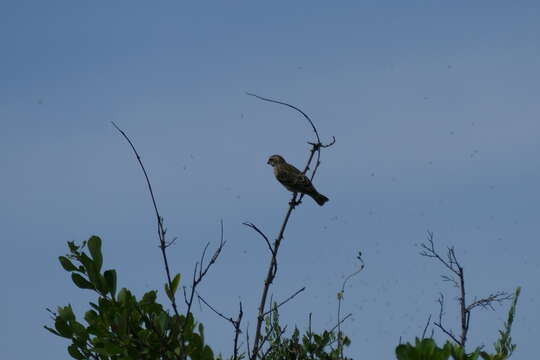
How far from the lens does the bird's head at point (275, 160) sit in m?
15.8

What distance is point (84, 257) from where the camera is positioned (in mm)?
4953

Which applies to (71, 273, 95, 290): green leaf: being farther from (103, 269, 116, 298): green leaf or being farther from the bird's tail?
the bird's tail

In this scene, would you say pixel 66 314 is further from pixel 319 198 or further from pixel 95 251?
pixel 319 198

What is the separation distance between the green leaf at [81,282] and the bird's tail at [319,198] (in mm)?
9277

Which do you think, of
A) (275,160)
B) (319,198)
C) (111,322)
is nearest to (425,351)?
(111,322)

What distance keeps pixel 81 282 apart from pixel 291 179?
9505 millimetres

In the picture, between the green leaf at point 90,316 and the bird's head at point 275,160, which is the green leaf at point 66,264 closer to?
the green leaf at point 90,316

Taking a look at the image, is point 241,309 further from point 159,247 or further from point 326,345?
point 326,345

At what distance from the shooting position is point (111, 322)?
4.73 meters

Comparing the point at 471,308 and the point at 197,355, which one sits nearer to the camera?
the point at 197,355

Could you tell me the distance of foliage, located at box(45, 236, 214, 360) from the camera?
15.3 ft

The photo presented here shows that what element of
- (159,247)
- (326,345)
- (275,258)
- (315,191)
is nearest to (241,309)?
(159,247)

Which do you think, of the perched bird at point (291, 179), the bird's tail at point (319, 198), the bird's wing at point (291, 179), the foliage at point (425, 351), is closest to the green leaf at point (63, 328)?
the foliage at point (425, 351)

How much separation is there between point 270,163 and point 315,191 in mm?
2161
